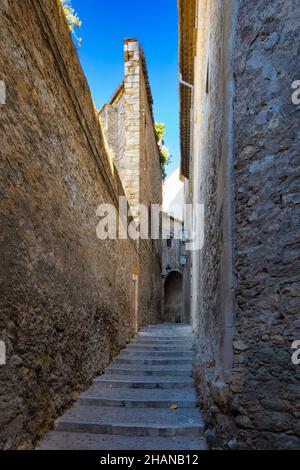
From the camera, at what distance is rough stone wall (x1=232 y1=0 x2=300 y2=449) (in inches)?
98.5

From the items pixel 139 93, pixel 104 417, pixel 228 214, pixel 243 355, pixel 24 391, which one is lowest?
pixel 104 417

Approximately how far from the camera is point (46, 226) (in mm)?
3285

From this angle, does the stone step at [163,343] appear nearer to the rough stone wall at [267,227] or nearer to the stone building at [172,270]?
the rough stone wall at [267,227]

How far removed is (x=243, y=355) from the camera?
2.66 meters

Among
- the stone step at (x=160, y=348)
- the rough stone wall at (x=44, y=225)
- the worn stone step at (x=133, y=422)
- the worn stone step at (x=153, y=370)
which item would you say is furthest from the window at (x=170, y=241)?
the worn stone step at (x=133, y=422)

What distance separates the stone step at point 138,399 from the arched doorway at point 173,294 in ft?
66.0

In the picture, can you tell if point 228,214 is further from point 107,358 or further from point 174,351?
point 174,351

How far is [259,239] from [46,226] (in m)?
1.79

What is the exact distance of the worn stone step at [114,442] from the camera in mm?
3035

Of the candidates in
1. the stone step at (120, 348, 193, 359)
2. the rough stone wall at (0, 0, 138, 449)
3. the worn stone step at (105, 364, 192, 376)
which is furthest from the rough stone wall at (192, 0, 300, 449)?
the stone step at (120, 348, 193, 359)
